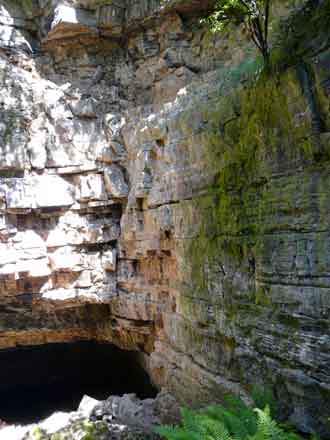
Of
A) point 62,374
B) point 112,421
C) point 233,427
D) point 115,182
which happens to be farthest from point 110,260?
point 233,427

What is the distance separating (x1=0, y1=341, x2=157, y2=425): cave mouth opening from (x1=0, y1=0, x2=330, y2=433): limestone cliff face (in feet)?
8.74

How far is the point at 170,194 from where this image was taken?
8.77m

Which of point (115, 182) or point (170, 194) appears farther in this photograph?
point (115, 182)

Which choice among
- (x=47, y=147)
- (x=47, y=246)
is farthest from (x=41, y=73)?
(x=47, y=246)

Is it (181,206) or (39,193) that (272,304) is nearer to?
(181,206)

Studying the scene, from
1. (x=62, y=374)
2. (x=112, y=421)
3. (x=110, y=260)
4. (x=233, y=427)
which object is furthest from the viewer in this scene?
(x=62, y=374)

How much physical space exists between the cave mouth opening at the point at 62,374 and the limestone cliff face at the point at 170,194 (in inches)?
105

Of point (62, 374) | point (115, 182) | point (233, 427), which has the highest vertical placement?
point (115, 182)

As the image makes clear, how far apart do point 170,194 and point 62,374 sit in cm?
969

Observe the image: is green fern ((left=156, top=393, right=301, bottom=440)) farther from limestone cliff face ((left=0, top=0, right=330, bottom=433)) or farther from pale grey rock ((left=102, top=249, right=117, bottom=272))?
pale grey rock ((left=102, top=249, right=117, bottom=272))

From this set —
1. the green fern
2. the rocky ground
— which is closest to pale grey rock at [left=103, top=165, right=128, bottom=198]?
the rocky ground

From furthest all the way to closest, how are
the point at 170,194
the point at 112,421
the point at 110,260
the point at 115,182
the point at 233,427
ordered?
1. the point at 110,260
2. the point at 115,182
3. the point at 112,421
4. the point at 170,194
5. the point at 233,427

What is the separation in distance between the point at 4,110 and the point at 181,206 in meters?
5.90

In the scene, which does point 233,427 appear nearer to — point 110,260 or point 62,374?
point 110,260
